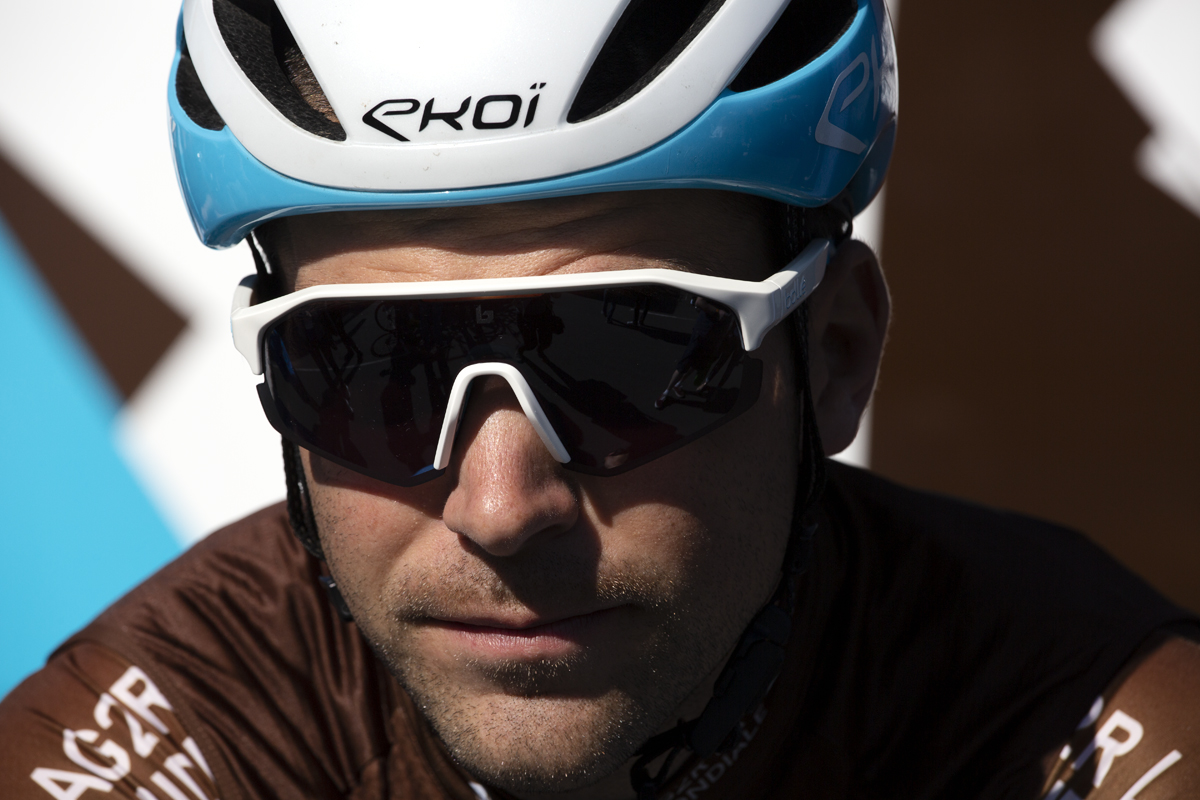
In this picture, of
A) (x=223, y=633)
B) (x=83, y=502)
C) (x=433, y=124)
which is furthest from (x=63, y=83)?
(x=433, y=124)

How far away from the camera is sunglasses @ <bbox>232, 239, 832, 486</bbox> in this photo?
3.67 ft

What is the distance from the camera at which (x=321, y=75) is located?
1.17 metres

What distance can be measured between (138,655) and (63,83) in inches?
87.7

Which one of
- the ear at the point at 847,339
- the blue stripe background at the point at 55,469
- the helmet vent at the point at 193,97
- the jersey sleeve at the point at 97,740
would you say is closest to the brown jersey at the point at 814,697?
the jersey sleeve at the point at 97,740

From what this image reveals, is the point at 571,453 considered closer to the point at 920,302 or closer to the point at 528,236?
the point at 528,236

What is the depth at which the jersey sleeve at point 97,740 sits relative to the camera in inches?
55.5

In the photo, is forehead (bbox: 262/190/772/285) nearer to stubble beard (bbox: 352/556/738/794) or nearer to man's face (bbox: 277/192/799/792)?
man's face (bbox: 277/192/799/792)

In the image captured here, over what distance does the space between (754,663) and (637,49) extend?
0.83 meters

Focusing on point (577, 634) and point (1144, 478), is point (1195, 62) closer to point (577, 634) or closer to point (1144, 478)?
point (1144, 478)

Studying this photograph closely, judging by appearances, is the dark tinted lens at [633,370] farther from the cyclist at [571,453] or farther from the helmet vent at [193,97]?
the helmet vent at [193,97]

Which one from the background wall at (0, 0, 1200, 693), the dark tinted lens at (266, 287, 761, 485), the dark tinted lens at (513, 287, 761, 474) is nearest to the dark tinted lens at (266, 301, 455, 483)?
the dark tinted lens at (266, 287, 761, 485)

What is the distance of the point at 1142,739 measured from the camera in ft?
4.48

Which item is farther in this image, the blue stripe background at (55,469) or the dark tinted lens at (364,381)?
the blue stripe background at (55,469)

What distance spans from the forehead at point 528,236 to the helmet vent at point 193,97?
26cm
